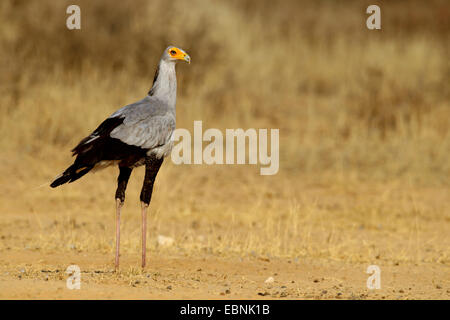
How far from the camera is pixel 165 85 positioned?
21.2ft

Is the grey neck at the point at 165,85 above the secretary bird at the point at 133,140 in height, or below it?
above

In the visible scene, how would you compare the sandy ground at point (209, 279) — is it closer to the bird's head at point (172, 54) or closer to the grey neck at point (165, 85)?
the grey neck at point (165, 85)

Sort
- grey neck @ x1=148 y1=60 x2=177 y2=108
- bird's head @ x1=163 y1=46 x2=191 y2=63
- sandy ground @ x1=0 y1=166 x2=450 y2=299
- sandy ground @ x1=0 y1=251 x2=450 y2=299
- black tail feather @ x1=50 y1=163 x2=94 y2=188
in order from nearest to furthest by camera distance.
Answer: sandy ground @ x1=0 y1=251 x2=450 y2=299 → sandy ground @ x1=0 y1=166 x2=450 y2=299 → black tail feather @ x1=50 y1=163 x2=94 y2=188 → grey neck @ x1=148 y1=60 x2=177 y2=108 → bird's head @ x1=163 y1=46 x2=191 y2=63

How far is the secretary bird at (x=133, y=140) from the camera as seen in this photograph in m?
5.84

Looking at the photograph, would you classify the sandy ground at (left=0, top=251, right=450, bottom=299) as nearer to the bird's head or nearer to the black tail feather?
the black tail feather

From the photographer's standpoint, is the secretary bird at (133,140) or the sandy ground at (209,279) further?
the secretary bird at (133,140)

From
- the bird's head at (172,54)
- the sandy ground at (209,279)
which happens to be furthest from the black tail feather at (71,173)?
the bird's head at (172,54)

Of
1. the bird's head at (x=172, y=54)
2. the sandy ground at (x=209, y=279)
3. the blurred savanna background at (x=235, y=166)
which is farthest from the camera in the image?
the blurred savanna background at (x=235, y=166)

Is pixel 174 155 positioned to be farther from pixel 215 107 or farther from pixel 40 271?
pixel 40 271

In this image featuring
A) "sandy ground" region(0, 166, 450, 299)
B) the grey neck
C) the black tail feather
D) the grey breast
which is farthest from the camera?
the grey neck

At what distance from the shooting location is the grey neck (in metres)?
6.43

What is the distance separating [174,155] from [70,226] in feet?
11.9

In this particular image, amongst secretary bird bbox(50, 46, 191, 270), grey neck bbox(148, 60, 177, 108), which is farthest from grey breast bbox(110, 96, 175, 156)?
grey neck bbox(148, 60, 177, 108)

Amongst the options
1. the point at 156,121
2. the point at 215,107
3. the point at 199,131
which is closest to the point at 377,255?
the point at 156,121
